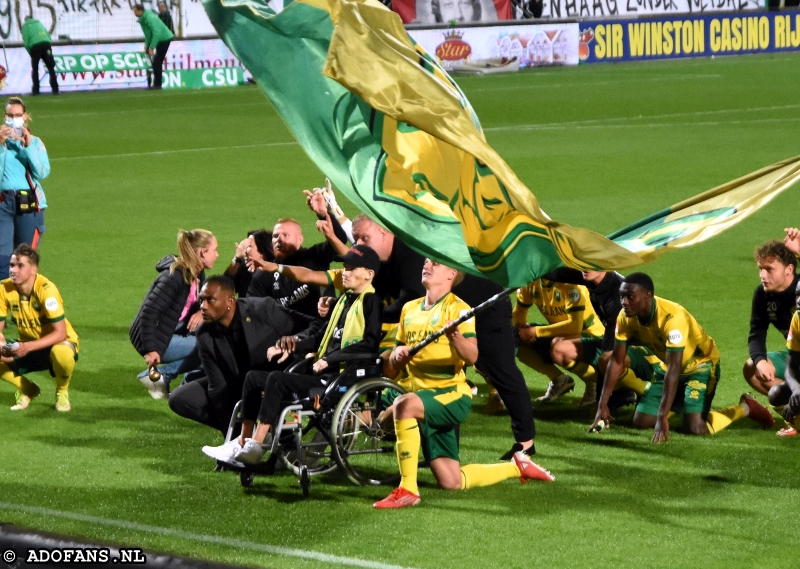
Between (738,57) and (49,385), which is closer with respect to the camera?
(49,385)

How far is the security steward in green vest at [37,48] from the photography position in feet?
105

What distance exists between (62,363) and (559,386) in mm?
3523

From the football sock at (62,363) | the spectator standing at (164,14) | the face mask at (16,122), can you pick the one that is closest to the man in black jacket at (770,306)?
the football sock at (62,363)

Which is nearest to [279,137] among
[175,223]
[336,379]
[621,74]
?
[175,223]

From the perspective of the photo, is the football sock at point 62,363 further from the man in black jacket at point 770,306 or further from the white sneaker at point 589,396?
the man in black jacket at point 770,306

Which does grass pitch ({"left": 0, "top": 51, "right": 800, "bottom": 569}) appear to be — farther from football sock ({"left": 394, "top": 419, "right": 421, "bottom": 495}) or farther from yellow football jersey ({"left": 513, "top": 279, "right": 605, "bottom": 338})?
yellow football jersey ({"left": 513, "top": 279, "right": 605, "bottom": 338})

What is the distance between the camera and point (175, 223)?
17797mm

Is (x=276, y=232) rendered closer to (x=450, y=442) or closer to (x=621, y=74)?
(x=450, y=442)

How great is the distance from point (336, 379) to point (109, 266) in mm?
8195

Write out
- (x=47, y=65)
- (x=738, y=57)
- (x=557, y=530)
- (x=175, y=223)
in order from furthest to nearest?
1. (x=738, y=57)
2. (x=47, y=65)
3. (x=175, y=223)
4. (x=557, y=530)

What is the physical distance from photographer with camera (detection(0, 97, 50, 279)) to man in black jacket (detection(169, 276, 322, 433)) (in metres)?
5.07

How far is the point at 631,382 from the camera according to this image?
9.31m

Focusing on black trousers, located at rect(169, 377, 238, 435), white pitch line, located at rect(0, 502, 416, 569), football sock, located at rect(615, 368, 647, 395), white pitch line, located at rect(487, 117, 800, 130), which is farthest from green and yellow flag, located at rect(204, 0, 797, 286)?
white pitch line, located at rect(487, 117, 800, 130)

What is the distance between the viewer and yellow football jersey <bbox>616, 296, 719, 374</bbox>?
878 cm
